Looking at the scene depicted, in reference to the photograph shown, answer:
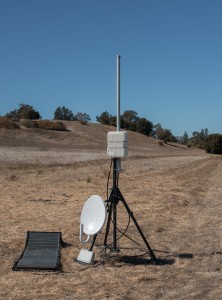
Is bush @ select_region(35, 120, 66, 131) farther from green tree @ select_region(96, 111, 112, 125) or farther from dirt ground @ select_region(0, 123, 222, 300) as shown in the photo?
dirt ground @ select_region(0, 123, 222, 300)

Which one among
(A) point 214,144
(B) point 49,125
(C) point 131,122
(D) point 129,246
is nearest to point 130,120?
(C) point 131,122

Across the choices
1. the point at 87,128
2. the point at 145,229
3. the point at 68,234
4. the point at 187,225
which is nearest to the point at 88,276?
the point at 68,234

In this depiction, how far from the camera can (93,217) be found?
812 cm

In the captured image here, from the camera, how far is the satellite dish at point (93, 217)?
25.9ft

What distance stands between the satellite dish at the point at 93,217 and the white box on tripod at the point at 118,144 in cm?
76

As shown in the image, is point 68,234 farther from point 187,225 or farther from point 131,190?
point 131,190

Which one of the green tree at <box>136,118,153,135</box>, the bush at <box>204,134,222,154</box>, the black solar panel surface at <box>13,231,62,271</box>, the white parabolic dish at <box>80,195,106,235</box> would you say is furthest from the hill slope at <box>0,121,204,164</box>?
the white parabolic dish at <box>80,195,106,235</box>

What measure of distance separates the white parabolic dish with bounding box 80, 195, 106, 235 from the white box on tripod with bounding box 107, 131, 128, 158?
0.76 meters

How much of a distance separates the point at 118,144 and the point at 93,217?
124cm

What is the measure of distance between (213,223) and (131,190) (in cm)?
770

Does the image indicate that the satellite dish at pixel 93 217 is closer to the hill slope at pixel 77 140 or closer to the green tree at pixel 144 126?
the hill slope at pixel 77 140

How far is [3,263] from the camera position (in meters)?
7.98

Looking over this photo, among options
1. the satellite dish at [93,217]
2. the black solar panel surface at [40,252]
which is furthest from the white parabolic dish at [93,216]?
the black solar panel surface at [40,252]

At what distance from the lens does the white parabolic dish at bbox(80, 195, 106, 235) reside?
25.9ft
